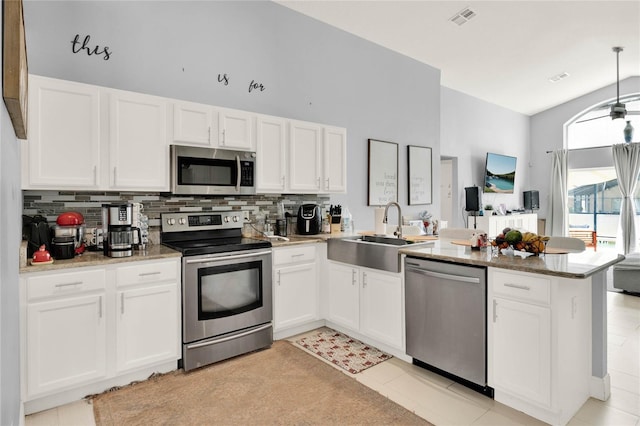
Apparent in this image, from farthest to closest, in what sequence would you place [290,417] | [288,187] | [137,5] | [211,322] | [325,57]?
[325,57]
[288,187]
[137,5]
[211,322]
[290,417]

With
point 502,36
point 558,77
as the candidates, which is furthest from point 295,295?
point 558,77

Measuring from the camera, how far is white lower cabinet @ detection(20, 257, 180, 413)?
2162 mm

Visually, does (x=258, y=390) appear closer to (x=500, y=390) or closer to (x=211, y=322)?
(x=211, y=322)

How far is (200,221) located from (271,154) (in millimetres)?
919

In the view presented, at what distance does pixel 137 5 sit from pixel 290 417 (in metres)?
3.42

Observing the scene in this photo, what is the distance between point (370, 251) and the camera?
3092 millimetres

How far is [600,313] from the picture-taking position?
2.39 meters

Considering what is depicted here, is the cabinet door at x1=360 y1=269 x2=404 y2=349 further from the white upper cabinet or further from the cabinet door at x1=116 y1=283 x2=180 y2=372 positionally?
the white upper cabinet

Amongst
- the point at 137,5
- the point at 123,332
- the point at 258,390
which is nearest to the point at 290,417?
the point at 258,390

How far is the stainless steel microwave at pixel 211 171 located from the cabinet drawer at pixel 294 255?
2.07 feet

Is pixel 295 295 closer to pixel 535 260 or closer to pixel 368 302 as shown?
pixel 368 302

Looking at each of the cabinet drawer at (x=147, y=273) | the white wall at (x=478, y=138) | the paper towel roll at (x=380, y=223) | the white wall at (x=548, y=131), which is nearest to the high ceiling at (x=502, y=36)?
the white wall at (x=478, y=138)

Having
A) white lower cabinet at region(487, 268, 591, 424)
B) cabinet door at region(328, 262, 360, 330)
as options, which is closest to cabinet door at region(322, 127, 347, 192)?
cabinet door at region(328, 262, 360, 330)

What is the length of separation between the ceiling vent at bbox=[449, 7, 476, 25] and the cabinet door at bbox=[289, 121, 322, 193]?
2.24 meters
